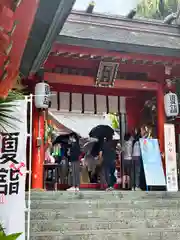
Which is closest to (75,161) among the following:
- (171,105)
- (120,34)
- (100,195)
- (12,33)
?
(100,195)

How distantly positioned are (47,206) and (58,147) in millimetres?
4447

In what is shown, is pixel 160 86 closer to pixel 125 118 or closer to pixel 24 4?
pixel 125 118

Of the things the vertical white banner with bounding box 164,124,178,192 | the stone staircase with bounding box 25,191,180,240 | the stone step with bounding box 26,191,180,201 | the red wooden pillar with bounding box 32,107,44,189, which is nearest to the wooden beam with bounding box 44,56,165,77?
the red wooden pillar with bounding box 32,107,44,189

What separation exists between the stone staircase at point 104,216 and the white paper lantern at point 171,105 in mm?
2331

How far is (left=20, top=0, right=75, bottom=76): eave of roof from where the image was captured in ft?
15.3

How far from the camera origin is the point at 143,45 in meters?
9.09

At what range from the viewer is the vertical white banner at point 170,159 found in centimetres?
972

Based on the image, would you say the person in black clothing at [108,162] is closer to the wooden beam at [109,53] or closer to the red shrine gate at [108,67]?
the red shrine gate at [108,67]

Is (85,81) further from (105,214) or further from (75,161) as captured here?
(105,214)

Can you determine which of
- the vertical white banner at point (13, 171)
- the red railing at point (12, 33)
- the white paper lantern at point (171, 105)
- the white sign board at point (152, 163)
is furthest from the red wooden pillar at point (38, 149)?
the red railing at point (12, 33)

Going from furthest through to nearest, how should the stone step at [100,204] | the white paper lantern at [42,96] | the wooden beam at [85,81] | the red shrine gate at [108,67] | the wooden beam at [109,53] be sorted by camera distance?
the wooden beam at [85,81] → the red shrine gate at [108,67] → the white paper lantern at [42,96] → the wooden beam at [109,53] → the stone step at [100,204]

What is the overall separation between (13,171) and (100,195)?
2.98 meters

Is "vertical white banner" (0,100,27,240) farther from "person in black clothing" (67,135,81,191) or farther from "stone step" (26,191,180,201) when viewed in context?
"person in black clothing" (67,135,81,191)

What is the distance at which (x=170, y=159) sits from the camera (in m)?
9.80
